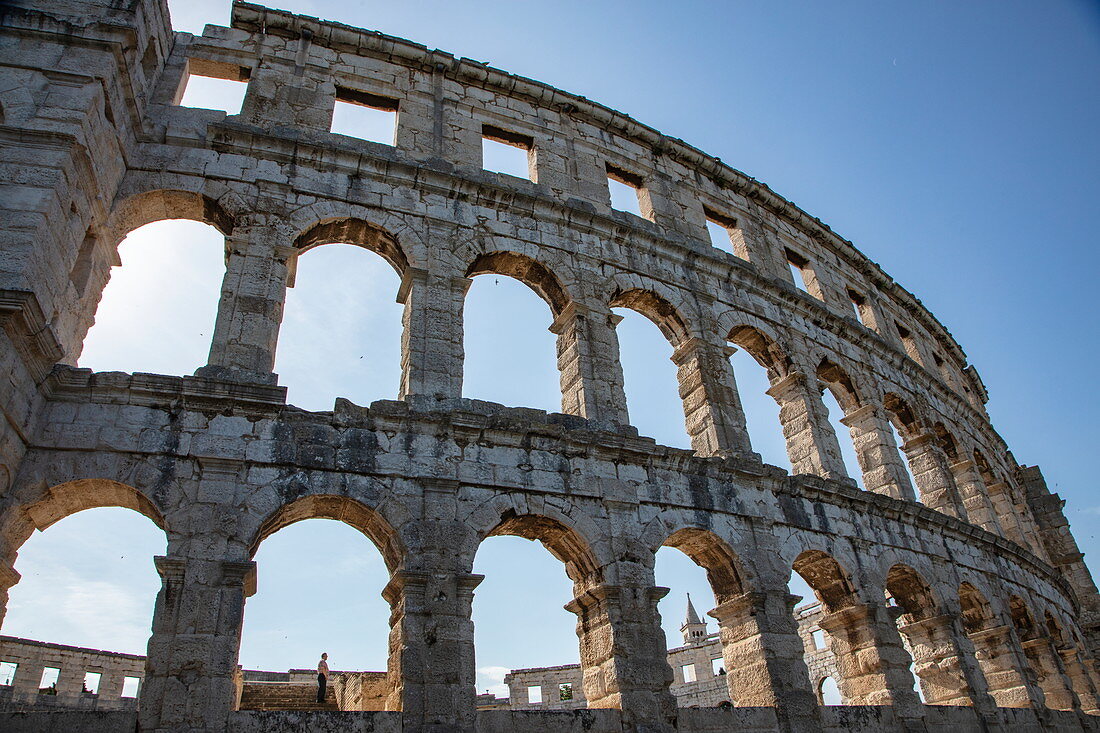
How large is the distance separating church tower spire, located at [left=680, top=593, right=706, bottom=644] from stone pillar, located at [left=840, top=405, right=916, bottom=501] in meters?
29.7

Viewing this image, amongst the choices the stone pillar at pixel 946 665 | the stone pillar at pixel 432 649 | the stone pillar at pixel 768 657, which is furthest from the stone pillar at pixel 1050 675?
the stone pillar at pixel 432 649

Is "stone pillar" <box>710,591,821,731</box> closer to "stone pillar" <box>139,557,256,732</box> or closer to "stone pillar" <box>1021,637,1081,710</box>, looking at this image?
"stone pillar" <box>139,557,256,732</box>

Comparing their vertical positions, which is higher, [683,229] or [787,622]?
[683,229]

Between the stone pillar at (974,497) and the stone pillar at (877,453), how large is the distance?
2.75 m

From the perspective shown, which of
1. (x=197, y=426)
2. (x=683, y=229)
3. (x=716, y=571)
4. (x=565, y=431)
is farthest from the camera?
(x=683, y=229)

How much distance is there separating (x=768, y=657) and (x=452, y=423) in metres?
4.32

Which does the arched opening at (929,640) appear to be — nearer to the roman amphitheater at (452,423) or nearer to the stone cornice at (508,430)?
the roman amphitheater at (452,423)

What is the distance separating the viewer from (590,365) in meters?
9.27

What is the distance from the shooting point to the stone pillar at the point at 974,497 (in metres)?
14.0

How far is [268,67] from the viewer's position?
1055cm

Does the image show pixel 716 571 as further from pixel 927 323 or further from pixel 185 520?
pixel 927 323

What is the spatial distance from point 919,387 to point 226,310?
13.3 m

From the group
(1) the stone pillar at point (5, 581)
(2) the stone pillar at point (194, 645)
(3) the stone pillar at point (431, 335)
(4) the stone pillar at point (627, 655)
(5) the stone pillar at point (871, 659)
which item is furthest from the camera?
(5) the stone pillar at point (871, 659)

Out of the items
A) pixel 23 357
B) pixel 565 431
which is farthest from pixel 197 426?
pixel 565 431
